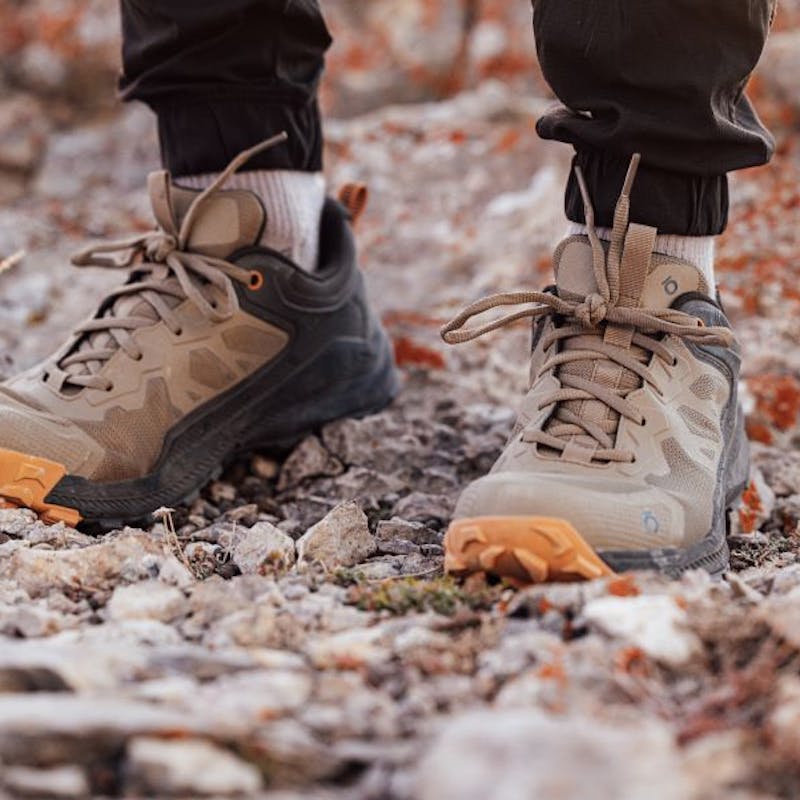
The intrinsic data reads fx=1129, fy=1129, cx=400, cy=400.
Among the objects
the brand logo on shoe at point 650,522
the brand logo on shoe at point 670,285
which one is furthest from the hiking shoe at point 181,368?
the brand logo on shoe at point 650,522

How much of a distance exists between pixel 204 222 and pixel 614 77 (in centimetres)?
80

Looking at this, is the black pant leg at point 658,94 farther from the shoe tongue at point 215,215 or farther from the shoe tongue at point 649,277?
the shoe tongue at point 215,215

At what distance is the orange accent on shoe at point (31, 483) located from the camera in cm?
176

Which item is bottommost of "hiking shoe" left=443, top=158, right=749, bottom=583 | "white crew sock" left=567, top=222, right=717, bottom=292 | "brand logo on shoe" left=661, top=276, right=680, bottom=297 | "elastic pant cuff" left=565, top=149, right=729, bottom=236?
"hiking shoe" left=443, top=158, right=749, bottom=583

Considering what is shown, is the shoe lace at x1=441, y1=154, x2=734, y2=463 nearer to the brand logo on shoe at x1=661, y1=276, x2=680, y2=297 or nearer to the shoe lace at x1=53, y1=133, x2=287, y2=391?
the brand logo on shoe at x1=661, y1=276, x2=680, y2=297

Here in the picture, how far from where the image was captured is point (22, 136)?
5770 mm

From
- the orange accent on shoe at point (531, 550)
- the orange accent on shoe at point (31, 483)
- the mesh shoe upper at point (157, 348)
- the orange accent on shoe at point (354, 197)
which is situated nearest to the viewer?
the orange accent on shoe at point (531, 550)

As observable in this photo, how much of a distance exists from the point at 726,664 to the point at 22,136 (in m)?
5.41

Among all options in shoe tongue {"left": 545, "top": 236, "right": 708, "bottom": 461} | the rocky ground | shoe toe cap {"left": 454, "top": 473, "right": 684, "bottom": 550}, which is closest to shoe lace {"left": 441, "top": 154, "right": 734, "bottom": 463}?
shoe tongue {"left": 545, "top": 236, "right": 708, "bottom": 461}

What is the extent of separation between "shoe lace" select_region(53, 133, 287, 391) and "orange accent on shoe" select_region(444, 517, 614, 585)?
2.54ft

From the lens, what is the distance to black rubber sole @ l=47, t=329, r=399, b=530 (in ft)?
6.09

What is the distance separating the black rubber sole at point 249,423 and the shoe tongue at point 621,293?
2.10 ft

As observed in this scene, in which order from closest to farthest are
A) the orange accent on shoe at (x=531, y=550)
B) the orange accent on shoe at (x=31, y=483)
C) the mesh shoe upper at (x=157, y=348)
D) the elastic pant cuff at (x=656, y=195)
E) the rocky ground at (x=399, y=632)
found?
the rocky ground at (x=399, y=632) → the orange accent on shoe at (x=531, y=550) → the elastic pant cuff at (x=656, y=195) → the orange accent on shoe at (x=31, y=483) → the mesh shoe upper at (x=157, y=348)

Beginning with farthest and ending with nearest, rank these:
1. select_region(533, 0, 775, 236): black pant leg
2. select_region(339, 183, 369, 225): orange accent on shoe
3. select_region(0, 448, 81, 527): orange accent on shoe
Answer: select_region(339, 183, 369, 225): orange accent on shoe < select_region(0, 448, 81, 527): orange accent on shoe < select_region(533, 0, 775, 236): black pant leg
